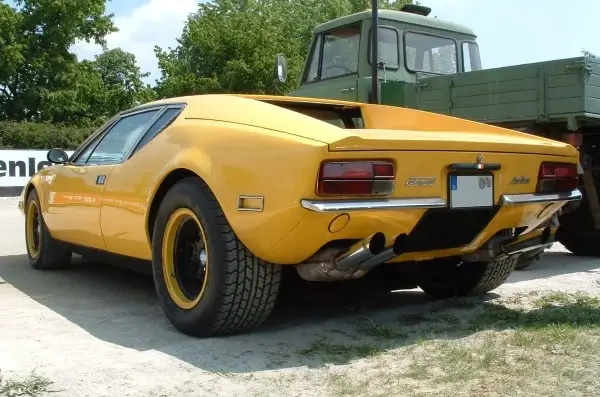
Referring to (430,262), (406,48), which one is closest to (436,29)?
(406,48)

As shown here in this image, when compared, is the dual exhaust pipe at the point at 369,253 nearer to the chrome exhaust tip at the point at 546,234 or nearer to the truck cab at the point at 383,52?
the chrome exhaust tip at the point at 546,234

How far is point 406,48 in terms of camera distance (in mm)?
7645

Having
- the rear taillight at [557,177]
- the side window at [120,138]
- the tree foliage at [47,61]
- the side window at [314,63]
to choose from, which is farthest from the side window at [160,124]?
the tree foliage at [47,61]

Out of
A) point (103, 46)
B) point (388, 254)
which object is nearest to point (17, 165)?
point (388, 254)

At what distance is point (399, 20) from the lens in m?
7.60

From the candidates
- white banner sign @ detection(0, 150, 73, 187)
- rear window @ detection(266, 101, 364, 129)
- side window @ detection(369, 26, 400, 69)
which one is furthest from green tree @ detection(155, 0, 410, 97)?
rear window @ detection(266, 101, 364, 129)

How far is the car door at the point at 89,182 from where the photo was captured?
449 cm

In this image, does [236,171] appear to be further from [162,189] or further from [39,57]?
[39,57]

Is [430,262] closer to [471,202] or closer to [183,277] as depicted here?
[471,202]

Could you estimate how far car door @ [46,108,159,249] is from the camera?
449 centimetres

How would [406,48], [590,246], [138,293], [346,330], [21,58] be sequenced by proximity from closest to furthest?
[346,330] < [138,293] < [590,246] < [406,48] < [21,58]

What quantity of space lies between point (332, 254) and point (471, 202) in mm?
724

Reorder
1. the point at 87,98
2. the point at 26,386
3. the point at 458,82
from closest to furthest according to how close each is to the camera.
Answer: the point at 26,386 → the point at 458,82 → the point at 87,98

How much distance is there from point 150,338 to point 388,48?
Result: 4.86 meters
